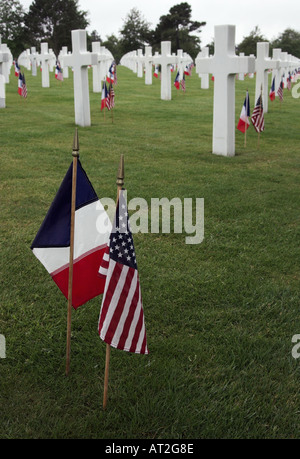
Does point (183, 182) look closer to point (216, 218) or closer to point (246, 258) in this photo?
point (216, 218)

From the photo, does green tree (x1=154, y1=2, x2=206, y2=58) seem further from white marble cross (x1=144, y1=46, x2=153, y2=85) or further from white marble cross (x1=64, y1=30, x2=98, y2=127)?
white marble cross (x1=64, y1=30, x2=98, y2=127)

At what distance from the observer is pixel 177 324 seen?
4.00 m

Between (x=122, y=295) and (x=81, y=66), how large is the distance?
10988mm

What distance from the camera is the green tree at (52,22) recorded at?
65.1 m

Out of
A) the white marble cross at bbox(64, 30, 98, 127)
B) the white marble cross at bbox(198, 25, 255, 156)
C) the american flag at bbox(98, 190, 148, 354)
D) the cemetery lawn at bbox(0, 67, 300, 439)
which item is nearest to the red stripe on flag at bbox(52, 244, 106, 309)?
the american flag at bbox(98, 190, 148, 354)

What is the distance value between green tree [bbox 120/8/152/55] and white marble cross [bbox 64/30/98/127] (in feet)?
188

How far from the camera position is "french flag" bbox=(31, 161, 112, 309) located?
3.34 meters

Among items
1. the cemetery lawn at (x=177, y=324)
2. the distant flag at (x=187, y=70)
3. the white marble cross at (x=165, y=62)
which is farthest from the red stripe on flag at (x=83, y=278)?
the distant flag at (x=187, y=70)

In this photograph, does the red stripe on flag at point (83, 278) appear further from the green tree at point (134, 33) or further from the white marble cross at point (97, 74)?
the green tree at point (134, 33)

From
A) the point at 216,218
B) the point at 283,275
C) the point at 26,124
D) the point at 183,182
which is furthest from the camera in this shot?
the point at 26,124

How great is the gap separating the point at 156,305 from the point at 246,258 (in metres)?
1.33

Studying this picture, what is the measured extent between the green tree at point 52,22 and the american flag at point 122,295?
66710mm

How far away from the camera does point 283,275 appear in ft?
16.0
